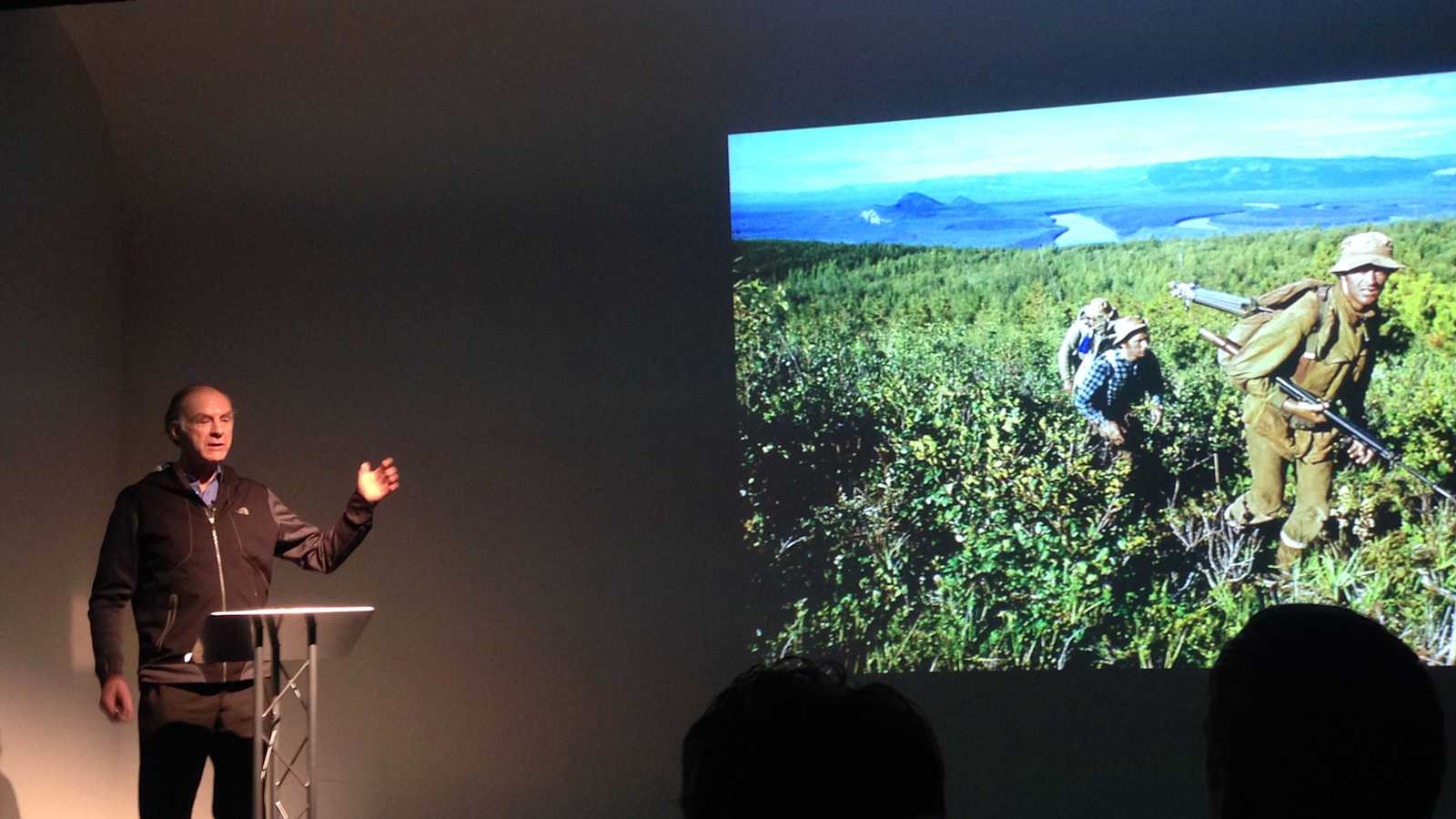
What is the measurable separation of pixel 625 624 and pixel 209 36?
248cm

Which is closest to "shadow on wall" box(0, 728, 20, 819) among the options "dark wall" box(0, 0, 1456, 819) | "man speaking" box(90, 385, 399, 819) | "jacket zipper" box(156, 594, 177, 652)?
"dark wall" box(0, 0, 1456, 819)

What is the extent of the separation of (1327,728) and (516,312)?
12.7ft

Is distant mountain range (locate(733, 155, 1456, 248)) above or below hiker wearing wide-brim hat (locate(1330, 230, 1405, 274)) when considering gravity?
above

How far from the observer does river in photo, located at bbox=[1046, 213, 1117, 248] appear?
14.3 feet

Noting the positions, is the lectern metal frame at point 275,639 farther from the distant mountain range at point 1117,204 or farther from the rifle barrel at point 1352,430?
the rifle barrel at point 1352,430

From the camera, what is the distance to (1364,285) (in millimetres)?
4172

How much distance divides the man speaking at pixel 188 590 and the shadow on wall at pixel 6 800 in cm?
95

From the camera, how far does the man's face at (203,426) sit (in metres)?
3.48

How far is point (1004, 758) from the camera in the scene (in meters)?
4.34

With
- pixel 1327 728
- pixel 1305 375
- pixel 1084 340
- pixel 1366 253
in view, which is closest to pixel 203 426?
pixel 1084 340

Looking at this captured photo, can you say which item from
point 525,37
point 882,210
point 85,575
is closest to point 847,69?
point 882,210

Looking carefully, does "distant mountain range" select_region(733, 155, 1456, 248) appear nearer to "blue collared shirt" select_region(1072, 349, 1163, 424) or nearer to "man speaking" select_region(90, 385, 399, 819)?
"blue collared shirt" select_region(1072, 349, 1163, 424)

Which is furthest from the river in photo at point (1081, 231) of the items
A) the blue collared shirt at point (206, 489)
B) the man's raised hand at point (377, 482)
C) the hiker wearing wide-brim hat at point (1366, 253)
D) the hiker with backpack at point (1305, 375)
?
the blue collared shirt at point (206, 489)

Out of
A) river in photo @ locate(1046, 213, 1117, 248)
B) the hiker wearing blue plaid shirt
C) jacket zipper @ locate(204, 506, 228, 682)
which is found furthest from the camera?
river in photo @ locate(1046, 213, 1117, 248)
